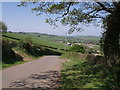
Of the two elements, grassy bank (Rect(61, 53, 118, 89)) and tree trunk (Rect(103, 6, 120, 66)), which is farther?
tree trunk (Rect(103, 6, 120, 66))

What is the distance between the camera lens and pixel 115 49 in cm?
867

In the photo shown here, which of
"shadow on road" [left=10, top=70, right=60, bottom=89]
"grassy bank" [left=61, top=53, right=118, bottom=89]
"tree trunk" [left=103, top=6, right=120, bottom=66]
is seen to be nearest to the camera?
"grassy bank" [left=61, top=53, right=118, bottom=89]

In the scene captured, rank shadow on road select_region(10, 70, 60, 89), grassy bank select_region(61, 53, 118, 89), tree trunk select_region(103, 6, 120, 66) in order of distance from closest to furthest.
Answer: grassy bank select_region(61, 53, 118, 89), shadow on road select_region(10, 70, 60, 89), tree trunk select_region(103, 6, 120, 66)

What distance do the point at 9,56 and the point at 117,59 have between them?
54.0 feet

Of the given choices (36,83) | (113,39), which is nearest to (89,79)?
(113,39)

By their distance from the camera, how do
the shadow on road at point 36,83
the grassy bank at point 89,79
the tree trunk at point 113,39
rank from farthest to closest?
the tree trunk at point 113,39 < the shadow on road at point 36,83 < the grassy bank at point 89,79

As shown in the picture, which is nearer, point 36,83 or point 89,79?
point 36,83

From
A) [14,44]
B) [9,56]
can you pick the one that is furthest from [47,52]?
[9,56]

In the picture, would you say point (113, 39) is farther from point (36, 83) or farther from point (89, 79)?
point (36, 83)

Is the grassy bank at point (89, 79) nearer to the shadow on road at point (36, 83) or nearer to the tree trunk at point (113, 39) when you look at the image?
the shadow on road at point (36, 83)

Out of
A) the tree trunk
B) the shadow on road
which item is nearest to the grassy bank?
the shadow on road

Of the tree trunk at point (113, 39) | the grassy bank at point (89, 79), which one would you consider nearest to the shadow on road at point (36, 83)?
the grassy bank at point (89, 79)

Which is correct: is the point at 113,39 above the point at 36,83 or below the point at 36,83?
above

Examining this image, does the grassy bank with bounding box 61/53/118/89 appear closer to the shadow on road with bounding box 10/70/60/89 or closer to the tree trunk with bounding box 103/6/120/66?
the shadow on road with bounding box 10/70/60/89
